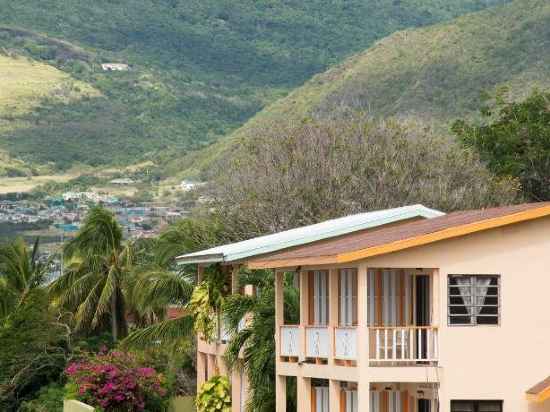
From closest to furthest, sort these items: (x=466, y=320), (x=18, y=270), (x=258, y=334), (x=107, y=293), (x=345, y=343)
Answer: (x=466, y=320), (x=345, y=343), (x=258, y=334), (x=107, y=293), (x=18, y=270)

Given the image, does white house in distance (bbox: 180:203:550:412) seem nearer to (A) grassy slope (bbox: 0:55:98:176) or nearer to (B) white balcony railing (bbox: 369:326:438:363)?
(B) white balcony railing (bbox: 369:326:438:363)

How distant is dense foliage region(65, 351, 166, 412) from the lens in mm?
39719

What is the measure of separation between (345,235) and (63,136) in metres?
130

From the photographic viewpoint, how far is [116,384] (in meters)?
39.8

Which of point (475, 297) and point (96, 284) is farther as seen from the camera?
point (96, 284)

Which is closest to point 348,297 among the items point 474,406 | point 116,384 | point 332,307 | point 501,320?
point 332,307

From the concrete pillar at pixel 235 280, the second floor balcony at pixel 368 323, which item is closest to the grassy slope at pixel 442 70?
the concrete pillar at pixel 235 280

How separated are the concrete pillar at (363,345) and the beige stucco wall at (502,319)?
572 mm

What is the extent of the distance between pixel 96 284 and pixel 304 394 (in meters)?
Answer: 21.7

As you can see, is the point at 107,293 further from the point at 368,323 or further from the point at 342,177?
the point at 368,323

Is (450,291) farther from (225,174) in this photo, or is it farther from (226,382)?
(225,174)

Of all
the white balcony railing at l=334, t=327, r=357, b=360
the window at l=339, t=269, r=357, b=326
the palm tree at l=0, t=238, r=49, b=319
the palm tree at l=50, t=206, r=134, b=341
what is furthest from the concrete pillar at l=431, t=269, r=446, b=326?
the palm tree at l=0, t=238, r=49, b=319

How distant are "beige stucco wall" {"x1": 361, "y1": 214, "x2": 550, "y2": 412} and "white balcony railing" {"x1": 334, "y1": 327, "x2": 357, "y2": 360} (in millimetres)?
1526

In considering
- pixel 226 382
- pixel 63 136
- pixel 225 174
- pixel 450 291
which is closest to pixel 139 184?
pixel 63 136
